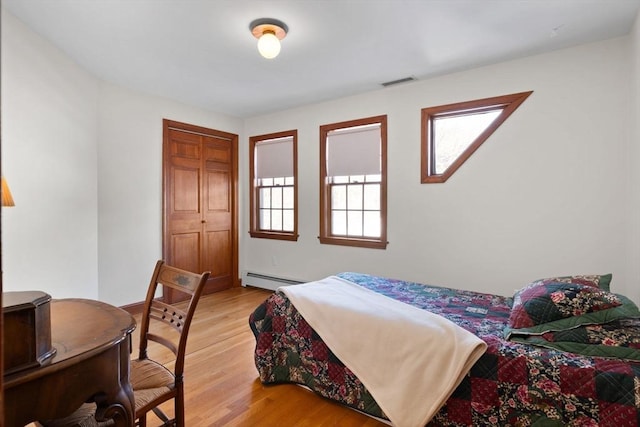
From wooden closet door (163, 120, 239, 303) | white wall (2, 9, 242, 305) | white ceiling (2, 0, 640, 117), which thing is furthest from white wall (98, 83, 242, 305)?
white ceiling (2, 0, 640, 117)

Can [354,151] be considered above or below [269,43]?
below

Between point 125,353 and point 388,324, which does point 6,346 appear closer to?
point 125,353

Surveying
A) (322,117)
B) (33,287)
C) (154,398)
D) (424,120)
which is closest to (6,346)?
(154,398)

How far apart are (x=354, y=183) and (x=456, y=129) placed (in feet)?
4.26

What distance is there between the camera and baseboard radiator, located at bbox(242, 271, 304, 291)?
4801 mm

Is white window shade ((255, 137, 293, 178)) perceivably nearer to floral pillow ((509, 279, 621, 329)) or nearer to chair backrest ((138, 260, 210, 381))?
chair backrest ((138, 260, 210, 381))

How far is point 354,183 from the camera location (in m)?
4.20

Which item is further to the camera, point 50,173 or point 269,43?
point 50,173

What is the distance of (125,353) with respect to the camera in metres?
1.24

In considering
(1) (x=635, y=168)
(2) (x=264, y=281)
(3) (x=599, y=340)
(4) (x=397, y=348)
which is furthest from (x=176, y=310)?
(2) (x=264, y=281)

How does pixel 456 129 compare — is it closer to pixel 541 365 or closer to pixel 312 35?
pixel 312 35

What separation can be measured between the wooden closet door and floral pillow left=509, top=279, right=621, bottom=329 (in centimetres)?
386

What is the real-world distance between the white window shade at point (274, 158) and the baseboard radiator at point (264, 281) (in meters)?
1.47

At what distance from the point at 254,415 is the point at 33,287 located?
1.95 meters
